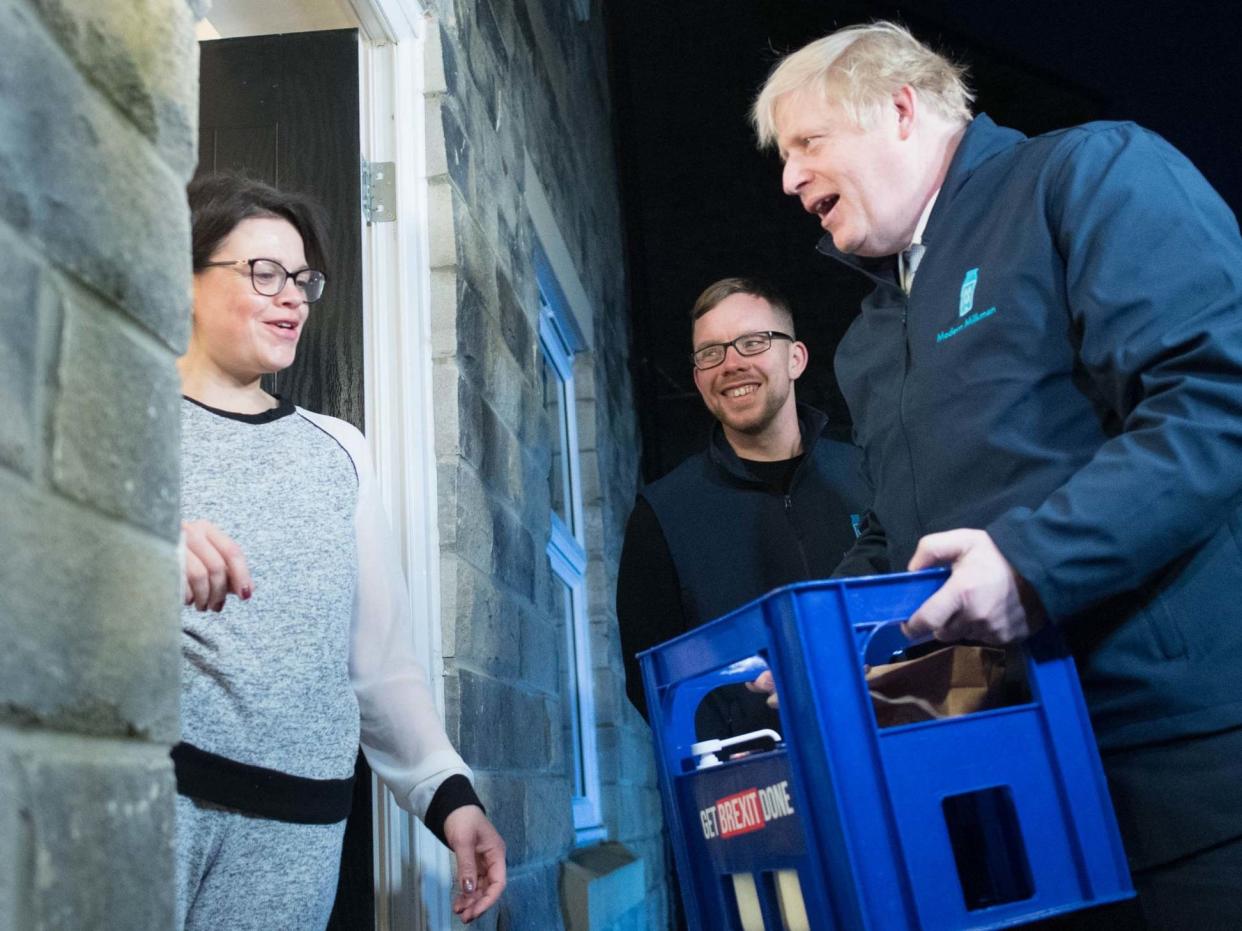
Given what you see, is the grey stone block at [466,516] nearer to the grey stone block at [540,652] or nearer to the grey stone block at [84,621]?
the grey stone block at [540,652]

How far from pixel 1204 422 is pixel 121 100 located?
3.40ft

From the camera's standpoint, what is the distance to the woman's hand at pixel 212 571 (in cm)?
128

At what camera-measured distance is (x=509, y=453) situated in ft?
9.89

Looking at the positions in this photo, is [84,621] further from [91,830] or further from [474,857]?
[474,857]

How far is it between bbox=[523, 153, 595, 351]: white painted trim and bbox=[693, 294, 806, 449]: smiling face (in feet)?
2.86

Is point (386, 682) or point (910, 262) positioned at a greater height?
point (910, 262)

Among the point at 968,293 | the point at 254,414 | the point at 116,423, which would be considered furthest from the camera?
the point at 254,414

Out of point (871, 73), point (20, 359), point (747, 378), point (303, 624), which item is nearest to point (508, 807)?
point (303, 624)

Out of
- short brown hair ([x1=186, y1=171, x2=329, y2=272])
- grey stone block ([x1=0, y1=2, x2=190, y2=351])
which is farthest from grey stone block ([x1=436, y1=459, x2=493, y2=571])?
grey stone block ([x1=0, y1=2, x2=190, y2=351])

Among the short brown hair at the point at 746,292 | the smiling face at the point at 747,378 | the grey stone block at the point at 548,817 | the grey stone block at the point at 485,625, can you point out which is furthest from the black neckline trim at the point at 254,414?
the short brown hair at the point at 746,292

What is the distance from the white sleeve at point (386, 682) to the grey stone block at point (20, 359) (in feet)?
4.03

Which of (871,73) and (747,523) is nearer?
(871,73)

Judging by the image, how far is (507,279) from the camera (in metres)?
3.21

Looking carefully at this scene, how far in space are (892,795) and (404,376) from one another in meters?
1.57
